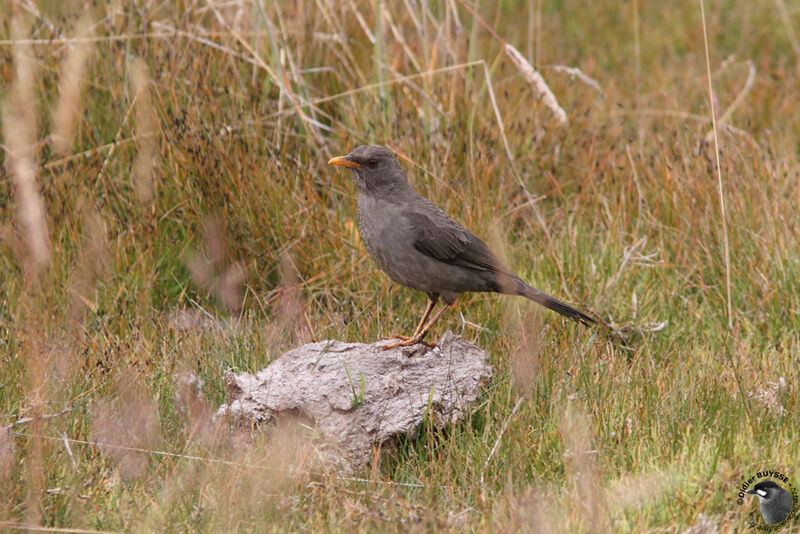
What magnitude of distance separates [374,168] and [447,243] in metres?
0.55

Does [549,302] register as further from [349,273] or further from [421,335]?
[349,273]

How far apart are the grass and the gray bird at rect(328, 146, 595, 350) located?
0.26 meters

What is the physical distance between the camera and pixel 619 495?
3240 mm

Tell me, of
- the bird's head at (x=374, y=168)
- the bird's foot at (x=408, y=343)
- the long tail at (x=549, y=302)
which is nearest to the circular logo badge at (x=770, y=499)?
the long tail at (x=549, y=302)

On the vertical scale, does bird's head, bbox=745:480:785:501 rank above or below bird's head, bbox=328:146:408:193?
below

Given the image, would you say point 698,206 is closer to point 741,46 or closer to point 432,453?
point 432,453

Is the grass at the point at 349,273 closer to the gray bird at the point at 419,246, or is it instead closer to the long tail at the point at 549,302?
the long tail at the point at 549,302

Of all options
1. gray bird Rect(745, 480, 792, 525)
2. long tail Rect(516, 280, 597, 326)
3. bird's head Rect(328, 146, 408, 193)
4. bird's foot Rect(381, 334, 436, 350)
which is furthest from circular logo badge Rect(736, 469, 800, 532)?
bird's head Rect(328, 146, 408, 193)

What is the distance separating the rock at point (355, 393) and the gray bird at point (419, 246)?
28cm

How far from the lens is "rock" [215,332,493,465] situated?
384 cm

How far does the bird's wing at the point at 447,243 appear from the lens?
177 inches

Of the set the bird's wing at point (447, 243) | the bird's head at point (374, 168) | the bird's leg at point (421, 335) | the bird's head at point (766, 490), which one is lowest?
the bird's head at point (766, 490)

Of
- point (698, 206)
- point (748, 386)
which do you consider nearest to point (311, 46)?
point (698, 206)

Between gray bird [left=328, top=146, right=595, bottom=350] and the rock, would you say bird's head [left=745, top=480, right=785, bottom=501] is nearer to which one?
the rock
